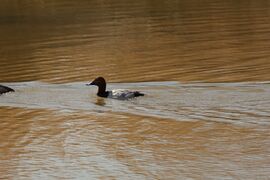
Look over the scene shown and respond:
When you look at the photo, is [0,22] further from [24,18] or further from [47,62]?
[47,62]

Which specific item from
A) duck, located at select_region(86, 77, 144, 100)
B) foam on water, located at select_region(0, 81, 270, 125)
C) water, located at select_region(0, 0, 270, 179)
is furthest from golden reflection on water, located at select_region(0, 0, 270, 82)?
duck, located at select_region(86, 77, 144, 100)

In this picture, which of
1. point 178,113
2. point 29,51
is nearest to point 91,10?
point 29,51

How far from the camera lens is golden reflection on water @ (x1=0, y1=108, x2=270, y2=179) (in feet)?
40.4

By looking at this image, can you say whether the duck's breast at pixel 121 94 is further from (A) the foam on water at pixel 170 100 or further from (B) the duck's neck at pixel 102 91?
(B) the duck's neck at pixel 102 91

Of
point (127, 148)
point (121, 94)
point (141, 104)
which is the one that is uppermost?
point (121, 94)

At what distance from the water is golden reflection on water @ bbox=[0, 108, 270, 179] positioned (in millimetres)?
17

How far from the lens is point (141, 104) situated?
1683 centimetres

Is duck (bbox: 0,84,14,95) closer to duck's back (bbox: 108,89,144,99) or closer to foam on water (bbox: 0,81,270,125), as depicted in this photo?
foam on water (bbox: 0,81,270,125)

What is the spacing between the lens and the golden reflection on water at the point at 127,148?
12.3 meters

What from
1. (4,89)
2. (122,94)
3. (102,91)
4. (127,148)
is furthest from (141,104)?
(4,89)

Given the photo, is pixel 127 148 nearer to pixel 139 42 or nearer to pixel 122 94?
pixel 122 94

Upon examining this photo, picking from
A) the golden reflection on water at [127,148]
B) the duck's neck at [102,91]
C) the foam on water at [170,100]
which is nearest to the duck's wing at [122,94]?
the foam on water at [170,100]

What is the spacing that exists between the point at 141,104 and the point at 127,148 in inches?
127

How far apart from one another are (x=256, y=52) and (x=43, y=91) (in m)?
7.49
